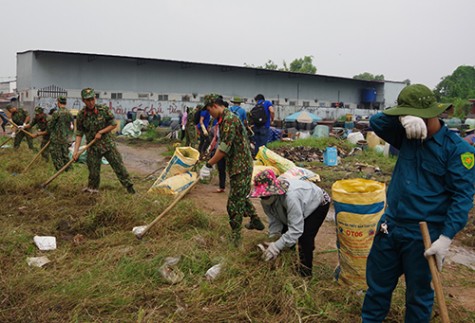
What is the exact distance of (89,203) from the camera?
17.1 feet

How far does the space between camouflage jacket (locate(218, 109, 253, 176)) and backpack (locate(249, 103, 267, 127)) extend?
144 inches

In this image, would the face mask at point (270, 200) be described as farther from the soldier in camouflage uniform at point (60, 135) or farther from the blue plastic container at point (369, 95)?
the blue plastic container at point (369, 95)

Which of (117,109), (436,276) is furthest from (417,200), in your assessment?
(117,109)

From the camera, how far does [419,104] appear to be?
2.20 metres

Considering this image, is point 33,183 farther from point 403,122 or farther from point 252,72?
point 252,72

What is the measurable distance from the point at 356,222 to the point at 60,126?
6458 millimetres

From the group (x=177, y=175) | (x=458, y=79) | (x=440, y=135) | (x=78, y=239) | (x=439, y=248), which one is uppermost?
(x=458, y=79)

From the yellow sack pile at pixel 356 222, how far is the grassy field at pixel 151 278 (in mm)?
151

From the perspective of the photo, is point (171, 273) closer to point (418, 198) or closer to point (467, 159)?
point (418, 198)

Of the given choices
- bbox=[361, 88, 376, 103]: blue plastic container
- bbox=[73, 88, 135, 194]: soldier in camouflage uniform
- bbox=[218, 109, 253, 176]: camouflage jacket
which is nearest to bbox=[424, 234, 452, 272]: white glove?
bbox=[218, 109, 253, 176]: camouflage jacket

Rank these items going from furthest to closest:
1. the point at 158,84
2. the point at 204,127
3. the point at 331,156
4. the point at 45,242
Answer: the point at 158,84, the point at 331,156, the point at 204,127, the point at 45,242

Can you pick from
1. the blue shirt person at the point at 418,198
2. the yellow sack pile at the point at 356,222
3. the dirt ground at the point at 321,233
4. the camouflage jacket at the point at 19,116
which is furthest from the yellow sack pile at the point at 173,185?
the camouflage jacket at the point at 19,116

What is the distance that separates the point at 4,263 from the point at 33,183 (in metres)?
2.88

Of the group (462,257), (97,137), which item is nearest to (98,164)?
(97,137)
